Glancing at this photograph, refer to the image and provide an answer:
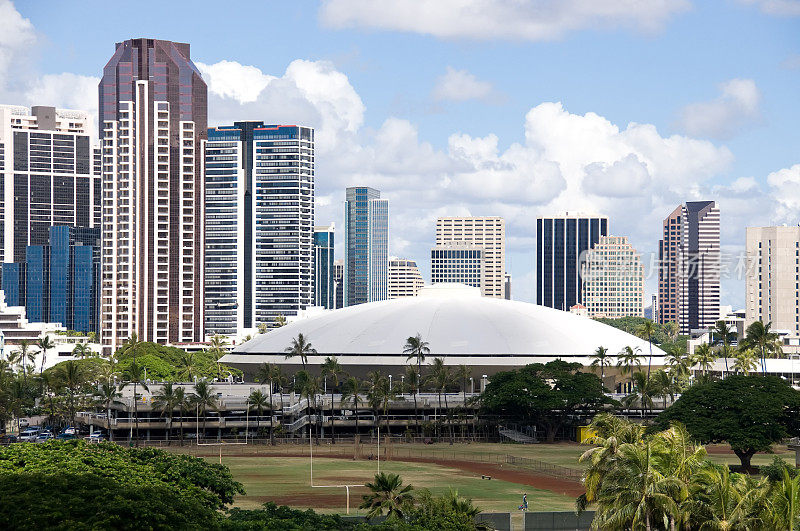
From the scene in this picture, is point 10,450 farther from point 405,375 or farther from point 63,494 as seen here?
point 405,375

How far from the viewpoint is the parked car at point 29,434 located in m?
146

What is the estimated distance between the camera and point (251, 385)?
18275 cm

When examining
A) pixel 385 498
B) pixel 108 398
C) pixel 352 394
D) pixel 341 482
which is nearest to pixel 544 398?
pixel 352 394

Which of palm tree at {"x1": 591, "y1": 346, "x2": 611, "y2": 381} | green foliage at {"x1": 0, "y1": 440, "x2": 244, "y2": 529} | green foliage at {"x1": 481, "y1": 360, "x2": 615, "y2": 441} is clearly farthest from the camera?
palm tree at {"x1": 591, "y1": 346, "x2": 611, "y2": 381}

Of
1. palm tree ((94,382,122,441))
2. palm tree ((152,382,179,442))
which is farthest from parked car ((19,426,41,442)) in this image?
palm tree ((152,382,179,442))

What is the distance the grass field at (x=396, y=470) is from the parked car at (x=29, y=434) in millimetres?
22055

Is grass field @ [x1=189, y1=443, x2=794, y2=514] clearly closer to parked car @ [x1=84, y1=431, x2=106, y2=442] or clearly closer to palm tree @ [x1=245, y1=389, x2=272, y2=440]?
palm tree @ [x1=245, y1=389, x2=272, y2=440]

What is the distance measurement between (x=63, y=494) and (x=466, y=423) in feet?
370

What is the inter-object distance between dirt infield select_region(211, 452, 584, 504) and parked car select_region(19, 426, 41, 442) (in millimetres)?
28570

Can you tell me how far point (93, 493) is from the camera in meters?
51.8

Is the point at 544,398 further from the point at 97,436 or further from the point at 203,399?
the point at 97,436

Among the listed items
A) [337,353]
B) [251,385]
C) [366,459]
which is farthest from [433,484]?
[337,353]

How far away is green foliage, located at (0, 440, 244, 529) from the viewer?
49.0 meters

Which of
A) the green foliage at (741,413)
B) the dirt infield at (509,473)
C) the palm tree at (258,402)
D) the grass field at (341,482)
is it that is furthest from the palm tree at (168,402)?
the green foliage at (741,413)
